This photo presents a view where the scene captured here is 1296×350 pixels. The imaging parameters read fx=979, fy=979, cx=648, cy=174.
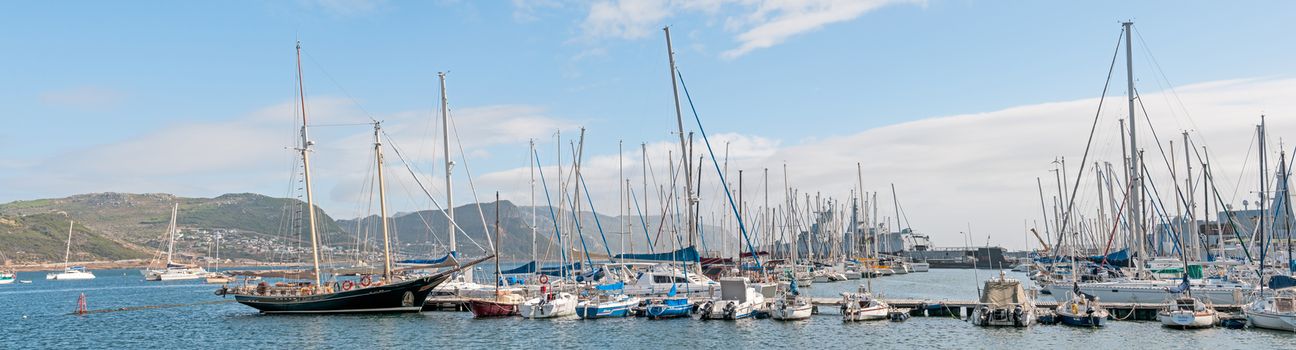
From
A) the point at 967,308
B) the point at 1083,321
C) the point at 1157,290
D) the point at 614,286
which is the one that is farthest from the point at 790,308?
the point at 1157,290

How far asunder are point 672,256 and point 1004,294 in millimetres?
21211

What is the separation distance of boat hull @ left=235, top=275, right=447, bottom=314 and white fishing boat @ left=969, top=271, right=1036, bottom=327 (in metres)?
30.2

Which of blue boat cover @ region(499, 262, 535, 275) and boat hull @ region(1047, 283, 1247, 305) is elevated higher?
blue boat cover @ region(499, 262, 535, 275)

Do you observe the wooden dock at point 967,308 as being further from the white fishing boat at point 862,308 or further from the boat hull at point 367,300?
the boat hull at point 367,300

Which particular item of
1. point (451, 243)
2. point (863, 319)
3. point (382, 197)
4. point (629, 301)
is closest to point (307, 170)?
point (382, 197)

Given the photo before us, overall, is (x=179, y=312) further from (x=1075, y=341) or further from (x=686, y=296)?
(x=1075, y=341)

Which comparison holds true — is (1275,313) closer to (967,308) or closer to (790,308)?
(967,308)

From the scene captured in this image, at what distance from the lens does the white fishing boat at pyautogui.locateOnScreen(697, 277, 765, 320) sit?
51188mm

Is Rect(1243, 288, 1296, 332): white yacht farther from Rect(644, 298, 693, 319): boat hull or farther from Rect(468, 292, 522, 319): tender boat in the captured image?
Rect(468, 292, 522, 319): tender boat

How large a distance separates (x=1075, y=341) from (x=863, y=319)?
11585mm

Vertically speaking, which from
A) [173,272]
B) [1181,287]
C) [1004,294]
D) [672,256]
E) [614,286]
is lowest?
[1004,294]

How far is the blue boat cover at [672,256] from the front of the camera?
56.1m

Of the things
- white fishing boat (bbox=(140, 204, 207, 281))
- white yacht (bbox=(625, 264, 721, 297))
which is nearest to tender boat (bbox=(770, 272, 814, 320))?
white yacht (bbox=(625, 264, 721, 297))

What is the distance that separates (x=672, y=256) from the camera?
202ft
